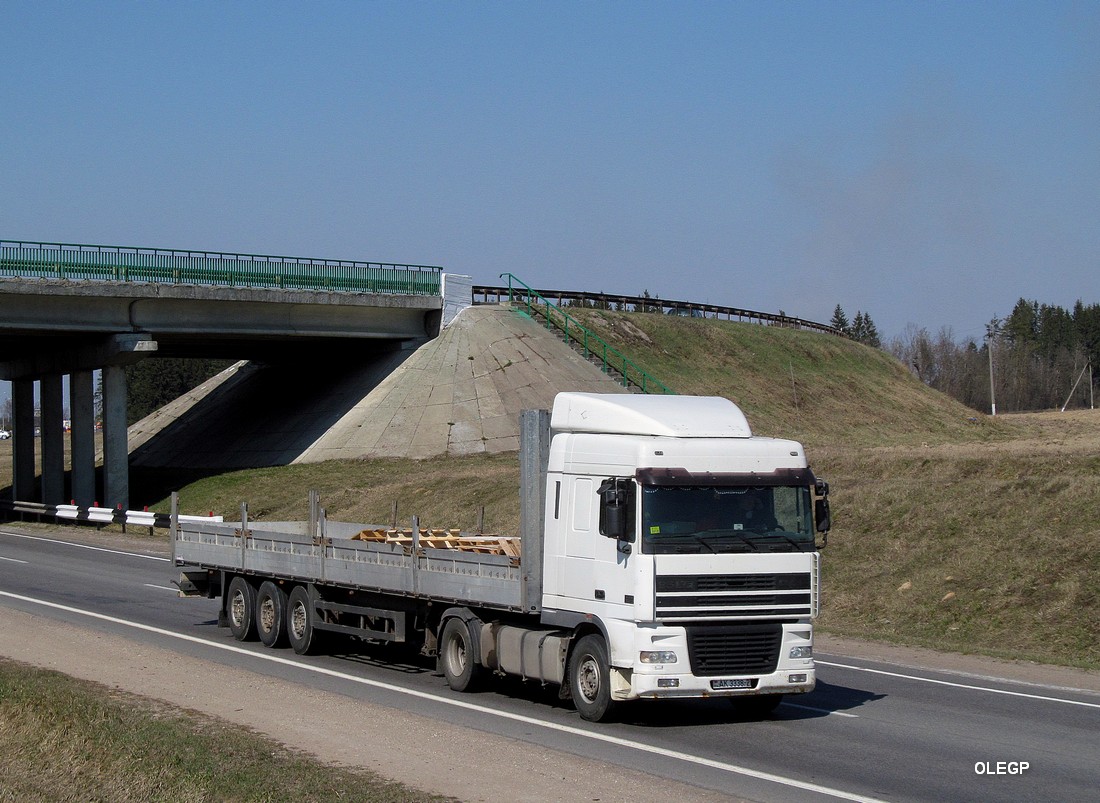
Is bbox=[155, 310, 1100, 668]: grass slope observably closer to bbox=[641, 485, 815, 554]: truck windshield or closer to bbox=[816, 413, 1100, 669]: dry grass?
bbox=[816, 413, 1100, 669]: dry grass

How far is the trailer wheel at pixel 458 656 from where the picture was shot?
1385 cm

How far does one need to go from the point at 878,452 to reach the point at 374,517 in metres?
15.5

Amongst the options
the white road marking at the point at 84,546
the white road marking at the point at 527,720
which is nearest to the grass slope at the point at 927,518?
the white road marking at the point at 84,546

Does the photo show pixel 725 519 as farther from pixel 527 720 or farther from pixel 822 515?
pixel 527 720

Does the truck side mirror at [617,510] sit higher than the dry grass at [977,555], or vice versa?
the truck side mirror at [617,510]

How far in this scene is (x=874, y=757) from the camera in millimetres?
10906

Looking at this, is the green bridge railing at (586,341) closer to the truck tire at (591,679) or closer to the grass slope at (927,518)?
the grass slope at (927,518)

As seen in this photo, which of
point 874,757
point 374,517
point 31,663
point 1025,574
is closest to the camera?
point 874,757

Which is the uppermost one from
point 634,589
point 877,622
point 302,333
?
point 302,333

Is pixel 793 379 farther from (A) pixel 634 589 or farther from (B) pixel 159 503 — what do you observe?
(A) pixel 634 589

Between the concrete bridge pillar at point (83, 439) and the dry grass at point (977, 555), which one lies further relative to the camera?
the concrete bridge pillar at point (83, 439)

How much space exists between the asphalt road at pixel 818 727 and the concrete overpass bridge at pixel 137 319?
25.8 m

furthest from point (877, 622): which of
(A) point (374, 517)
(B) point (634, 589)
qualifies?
(A) point (374, 517)

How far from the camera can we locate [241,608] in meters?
18.4
